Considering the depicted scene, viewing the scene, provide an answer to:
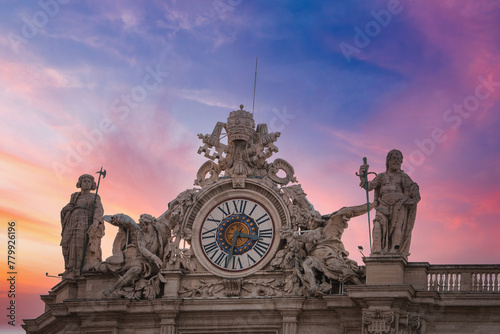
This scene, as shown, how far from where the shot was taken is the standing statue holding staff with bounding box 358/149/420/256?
2748 cm

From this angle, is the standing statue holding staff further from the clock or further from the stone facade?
the clock

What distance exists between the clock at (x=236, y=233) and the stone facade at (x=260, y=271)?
0.03 m

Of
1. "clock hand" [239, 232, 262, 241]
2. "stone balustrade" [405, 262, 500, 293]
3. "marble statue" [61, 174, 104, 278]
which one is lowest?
"stone balustrade" [405, 262, 500, 293]

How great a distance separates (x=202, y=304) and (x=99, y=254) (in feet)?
10.9

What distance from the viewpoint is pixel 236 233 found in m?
29.1

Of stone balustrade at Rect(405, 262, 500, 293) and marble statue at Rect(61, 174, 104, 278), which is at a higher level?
marble statue at Rect(61, 174, 104, 278)

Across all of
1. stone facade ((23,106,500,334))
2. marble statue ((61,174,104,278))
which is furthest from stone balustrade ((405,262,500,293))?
marble statue ((61,174,104,278))

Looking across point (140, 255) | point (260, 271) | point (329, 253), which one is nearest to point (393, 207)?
point (329, 253)

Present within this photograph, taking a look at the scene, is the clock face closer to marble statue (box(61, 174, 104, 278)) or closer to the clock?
the clock

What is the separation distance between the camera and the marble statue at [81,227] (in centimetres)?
3055

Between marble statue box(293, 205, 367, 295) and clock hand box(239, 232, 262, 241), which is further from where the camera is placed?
clock hand box(239, 232, 262, 241)

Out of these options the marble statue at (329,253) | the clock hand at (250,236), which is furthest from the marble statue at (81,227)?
the marble statue at (329,253)

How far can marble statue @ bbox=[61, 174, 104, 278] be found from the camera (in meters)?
30.5

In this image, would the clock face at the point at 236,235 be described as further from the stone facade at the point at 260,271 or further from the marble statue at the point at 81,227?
the marble statue at the point at 81,227
